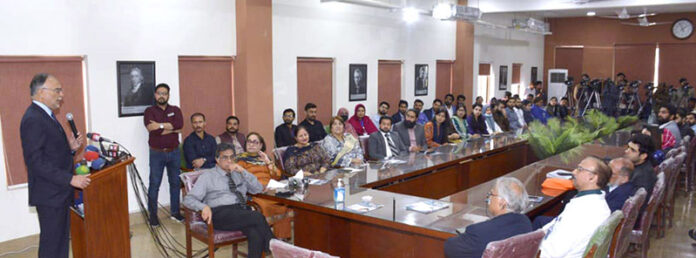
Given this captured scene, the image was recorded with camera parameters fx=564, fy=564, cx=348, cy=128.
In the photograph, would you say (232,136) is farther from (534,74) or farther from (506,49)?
(534,74)

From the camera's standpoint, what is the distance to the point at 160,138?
6055 mm

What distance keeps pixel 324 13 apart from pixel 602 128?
4.78m

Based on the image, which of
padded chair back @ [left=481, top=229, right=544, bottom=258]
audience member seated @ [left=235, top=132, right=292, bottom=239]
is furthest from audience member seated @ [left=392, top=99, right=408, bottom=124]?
padded chair back @ [left=481, top=229, right=544, bottom=258]

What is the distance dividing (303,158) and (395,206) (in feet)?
6.50

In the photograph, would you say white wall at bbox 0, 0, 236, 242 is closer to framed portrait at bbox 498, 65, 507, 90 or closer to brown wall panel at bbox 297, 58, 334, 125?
brown wall panel at bbox 297, 58, 334, 125

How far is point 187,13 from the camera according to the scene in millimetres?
6605

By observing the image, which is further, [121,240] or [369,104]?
[369,104]

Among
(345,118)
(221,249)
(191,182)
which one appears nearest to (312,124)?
(345,118)

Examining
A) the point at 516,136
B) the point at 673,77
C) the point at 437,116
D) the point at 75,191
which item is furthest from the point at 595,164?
the point at 673,77

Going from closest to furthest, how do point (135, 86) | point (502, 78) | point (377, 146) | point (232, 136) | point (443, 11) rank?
point (135, 86) → point (232, 136) → point (377, 146) → point (443, 11) → point (502, 78)

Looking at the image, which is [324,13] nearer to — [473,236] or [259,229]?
[259,229]

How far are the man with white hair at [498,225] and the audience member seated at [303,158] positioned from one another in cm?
272

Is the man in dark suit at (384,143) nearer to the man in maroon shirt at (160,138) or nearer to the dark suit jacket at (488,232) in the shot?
the man in maroon shirt at (160,138)

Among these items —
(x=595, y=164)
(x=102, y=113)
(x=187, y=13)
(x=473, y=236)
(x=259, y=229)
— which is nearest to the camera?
(x=473, y=236)
